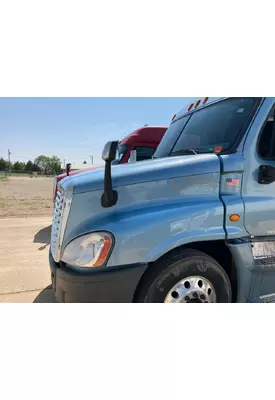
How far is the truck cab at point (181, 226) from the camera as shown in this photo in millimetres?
2061

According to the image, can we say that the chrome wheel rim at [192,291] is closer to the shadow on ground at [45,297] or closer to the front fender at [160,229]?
the front fender at [160,229]

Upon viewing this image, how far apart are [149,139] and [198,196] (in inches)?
190

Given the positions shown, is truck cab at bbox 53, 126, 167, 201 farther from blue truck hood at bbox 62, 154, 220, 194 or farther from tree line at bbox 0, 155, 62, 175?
tree line at bbox 0, 155, 62, 175

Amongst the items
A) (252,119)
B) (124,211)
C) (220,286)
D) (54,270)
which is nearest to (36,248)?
(54,270)

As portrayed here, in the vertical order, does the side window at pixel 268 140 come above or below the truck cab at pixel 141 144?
below

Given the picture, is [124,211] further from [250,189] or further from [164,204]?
[250,189]

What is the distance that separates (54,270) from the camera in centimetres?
233

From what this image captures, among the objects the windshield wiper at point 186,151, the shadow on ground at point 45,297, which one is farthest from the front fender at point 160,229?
the shadow on ground at point 45,297

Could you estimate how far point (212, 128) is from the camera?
8.88 ft

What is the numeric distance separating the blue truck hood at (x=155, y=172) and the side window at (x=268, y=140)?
48 cm

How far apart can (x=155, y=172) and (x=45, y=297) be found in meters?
2.17

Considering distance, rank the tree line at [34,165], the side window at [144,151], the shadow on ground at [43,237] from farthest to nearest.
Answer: the tree line at [34,165] < the side window at [144,151] < the shadow on ground at [43,237]

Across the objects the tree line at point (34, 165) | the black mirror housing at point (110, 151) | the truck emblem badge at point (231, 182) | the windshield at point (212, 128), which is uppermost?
the tree line at point (34, 165)

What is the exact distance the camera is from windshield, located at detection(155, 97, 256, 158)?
2.46m
